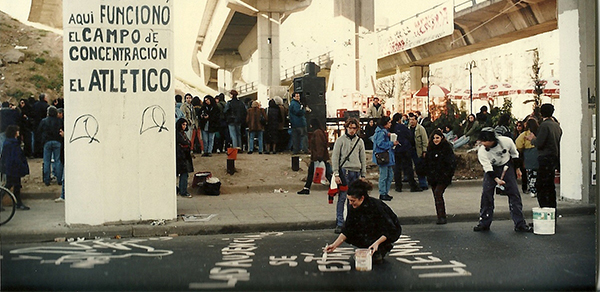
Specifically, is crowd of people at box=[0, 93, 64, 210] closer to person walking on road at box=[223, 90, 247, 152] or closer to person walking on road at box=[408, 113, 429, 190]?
person walking on road at box=[223, 90, 247, 152]

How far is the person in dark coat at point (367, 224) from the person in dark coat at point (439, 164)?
11.1ft

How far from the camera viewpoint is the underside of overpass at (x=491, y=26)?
85.6ft

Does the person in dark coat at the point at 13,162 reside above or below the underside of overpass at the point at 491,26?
below

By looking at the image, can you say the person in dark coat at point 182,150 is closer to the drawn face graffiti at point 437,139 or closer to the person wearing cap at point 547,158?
the drawn face graffiti at point 437,139

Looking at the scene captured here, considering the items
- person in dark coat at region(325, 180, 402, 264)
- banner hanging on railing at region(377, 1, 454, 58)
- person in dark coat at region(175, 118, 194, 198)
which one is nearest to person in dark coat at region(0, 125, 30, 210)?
person in dark coat at region(175, 118, 194, 198)

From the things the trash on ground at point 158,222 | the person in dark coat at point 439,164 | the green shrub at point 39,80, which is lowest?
the trash on ground at point 158,222

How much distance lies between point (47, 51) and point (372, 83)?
19.9 metres

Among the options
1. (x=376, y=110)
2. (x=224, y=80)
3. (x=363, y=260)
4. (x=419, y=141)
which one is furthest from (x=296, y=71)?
(x=363, y=260)

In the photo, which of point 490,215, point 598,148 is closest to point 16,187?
point 490,215

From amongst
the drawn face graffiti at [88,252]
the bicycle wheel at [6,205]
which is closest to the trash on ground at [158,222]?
the drawn face graffiti at [88,252]

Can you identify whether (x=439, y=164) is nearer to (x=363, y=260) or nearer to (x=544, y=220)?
(x=544, y=220)

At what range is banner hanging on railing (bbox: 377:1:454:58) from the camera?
30.9m

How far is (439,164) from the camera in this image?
10.4 meters

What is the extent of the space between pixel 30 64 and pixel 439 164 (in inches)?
415
